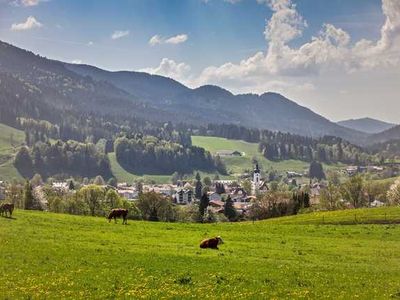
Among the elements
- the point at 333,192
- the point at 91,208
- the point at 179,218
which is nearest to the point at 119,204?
the point at 91,208

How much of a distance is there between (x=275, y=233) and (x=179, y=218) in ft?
300

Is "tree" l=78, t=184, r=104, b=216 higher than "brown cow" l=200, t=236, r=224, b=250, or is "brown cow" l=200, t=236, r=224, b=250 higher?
"brown cow" l=200, t=236, r=224, b=250

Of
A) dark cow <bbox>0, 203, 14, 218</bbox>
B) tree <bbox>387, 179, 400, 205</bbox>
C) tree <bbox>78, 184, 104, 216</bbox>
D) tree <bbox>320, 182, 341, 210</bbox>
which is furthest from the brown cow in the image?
tree <bbox>387, 179, 400, 205</bbox>

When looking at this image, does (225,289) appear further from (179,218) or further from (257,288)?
(179,218)

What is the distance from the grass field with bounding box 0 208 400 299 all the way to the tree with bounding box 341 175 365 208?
3279 inches

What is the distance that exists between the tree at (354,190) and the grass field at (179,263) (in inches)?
3279

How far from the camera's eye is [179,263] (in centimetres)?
3225

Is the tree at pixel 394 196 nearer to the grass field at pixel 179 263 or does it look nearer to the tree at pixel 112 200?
the tree at pixel 112 200

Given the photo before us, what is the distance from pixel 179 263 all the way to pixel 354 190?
368ft

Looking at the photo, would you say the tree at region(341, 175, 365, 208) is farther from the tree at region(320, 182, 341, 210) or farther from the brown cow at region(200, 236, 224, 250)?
the brown cow at region(200, 236, 224, 250)

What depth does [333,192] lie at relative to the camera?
143875 millimetres

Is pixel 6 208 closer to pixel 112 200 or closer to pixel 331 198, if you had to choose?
pixel 112 200

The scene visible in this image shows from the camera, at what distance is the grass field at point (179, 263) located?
983 inches

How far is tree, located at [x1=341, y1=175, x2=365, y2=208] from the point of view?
134125mm
